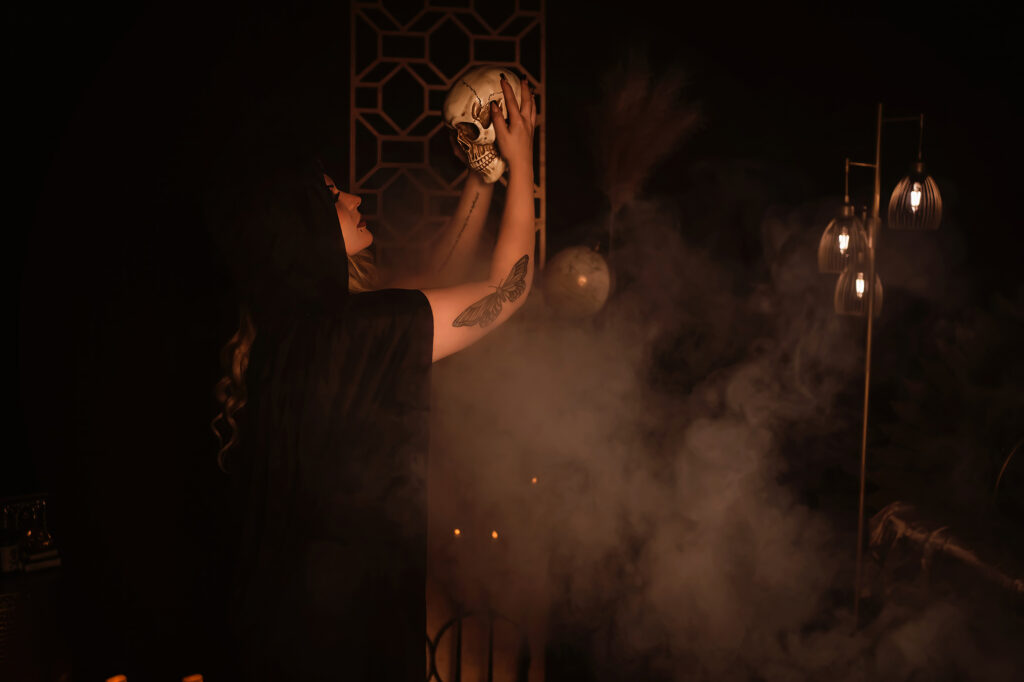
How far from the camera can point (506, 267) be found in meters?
1.65

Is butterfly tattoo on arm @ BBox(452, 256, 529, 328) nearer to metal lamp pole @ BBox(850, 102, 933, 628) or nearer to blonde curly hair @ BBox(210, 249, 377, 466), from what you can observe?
blonde curly hair @ BBox(210, 249, 377, 466)

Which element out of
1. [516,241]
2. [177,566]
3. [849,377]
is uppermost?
[516,241]

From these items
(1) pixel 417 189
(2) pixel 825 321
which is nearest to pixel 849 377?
(2) pixel 825 321

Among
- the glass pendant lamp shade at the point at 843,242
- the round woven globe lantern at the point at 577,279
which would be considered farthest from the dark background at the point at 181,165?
the glass pendant lamp shade at the point at 843,242

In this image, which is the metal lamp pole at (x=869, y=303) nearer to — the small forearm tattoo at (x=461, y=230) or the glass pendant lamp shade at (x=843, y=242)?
the glass pendant lamp shade at (x=843, y=242)

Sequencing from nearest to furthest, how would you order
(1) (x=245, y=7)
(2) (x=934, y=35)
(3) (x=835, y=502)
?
(1) (x=245, y=7) < (2) (x=934, y=35) < (3) (x=835, y=502)

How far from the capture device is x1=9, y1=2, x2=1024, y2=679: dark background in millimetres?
1708

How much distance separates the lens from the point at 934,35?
6.68 feet

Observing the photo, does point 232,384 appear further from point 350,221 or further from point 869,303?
→ point 869,303

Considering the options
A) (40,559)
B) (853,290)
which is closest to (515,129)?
(853,290)

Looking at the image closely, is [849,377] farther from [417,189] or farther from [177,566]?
[177,566]

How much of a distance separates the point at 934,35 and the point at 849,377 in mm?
1032

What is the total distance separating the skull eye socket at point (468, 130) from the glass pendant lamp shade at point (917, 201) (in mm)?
1114

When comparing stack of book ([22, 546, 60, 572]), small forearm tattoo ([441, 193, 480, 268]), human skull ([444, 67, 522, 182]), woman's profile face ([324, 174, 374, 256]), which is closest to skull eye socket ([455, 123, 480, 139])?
human skull ([444, 67, 522, 182])
